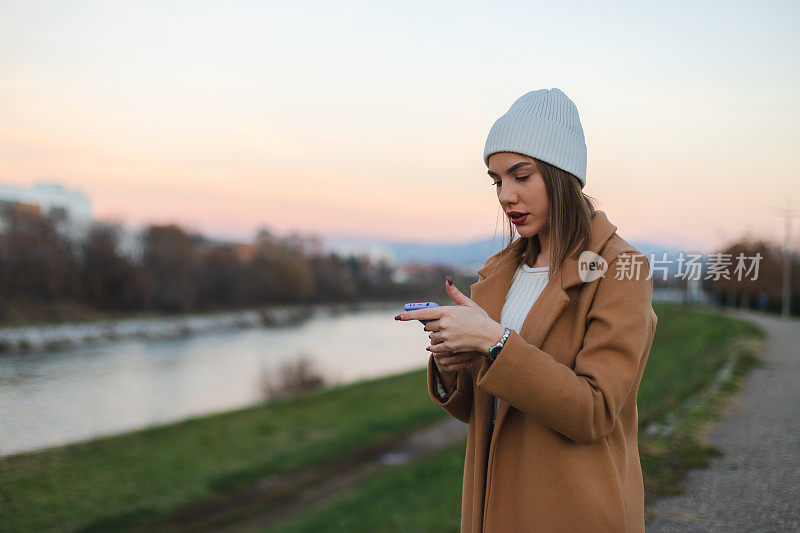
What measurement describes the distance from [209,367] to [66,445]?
1097 centimetres

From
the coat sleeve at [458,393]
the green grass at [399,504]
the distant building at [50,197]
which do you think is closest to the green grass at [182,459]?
the green grass at [399,504]

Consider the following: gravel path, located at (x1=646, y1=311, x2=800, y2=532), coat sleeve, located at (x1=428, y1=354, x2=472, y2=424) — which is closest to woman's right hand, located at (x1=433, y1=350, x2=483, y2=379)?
coat sleeve, located at (x1=428, y1=354, x2=472, y2=424)

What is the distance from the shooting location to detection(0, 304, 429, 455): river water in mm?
12812

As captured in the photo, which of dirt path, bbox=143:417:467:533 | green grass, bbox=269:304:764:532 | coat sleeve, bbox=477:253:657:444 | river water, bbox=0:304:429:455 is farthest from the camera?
river water, bbox=0:304:429:455

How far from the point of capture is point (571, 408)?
48.2 inches

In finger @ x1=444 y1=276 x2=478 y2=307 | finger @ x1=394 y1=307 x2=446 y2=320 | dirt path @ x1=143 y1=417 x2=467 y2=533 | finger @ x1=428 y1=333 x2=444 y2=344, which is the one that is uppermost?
finger @ x1=444 y1=276 x2=478 y2=307

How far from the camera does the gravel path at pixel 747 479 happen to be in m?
3.07

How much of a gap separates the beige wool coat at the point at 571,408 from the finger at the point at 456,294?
0.50 ft

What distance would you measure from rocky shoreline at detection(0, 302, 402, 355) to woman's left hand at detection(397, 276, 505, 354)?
89.1ft

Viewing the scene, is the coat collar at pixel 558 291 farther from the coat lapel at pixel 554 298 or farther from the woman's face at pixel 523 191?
the woman's face at pixel 523 191

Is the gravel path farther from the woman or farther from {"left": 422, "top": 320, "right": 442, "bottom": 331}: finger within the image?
{"left": 422, "top": 320, "right": 442, "bottom": 331}: finger

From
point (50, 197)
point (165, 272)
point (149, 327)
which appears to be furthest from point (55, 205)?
point (149, 327)

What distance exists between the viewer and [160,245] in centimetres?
3919

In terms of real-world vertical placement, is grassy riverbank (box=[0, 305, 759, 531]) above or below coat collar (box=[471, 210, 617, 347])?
below
